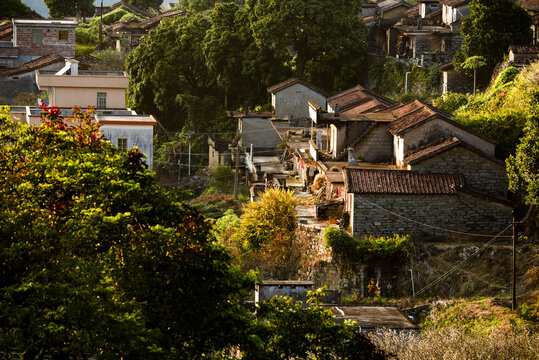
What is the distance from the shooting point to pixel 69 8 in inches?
3526

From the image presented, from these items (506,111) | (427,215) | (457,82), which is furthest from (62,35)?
(427,215)

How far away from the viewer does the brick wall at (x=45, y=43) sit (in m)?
68.5

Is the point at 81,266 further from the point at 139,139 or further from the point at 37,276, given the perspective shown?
the point at 139,139

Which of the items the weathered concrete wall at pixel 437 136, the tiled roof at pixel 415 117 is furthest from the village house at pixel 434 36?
the weathered concrete wall at pixel 437 136

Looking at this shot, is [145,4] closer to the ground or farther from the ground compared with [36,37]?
farther from the ground

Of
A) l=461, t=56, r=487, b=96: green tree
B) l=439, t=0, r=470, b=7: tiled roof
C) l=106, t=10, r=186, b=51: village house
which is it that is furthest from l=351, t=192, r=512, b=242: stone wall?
l=106, t=10, r=186, b=51: village house

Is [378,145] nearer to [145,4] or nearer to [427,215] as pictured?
[427,215]

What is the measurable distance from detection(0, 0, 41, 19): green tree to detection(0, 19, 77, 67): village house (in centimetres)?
1524

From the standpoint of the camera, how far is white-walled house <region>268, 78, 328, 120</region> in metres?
54.9

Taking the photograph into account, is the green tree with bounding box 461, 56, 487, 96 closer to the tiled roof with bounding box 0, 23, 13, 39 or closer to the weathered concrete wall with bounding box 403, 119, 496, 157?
the weathered concrete wall with bounding box 403, 119, 496, 157

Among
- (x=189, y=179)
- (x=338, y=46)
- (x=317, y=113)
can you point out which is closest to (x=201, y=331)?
(x=317, y=113)

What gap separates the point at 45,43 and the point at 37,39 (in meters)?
0.60

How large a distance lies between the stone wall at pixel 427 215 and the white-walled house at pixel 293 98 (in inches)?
889

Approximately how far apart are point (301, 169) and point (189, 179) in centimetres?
1346
